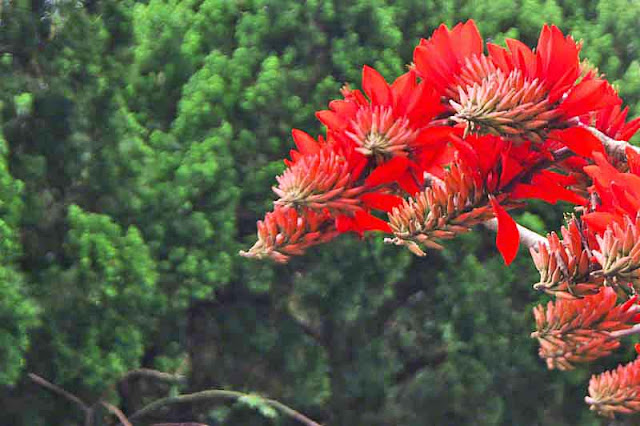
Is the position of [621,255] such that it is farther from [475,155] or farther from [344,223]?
[344,223]

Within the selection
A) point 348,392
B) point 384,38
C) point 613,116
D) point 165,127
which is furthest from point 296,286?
point 613,116

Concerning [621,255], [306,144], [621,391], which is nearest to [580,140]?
[621,255]

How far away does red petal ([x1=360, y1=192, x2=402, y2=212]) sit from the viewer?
205cm

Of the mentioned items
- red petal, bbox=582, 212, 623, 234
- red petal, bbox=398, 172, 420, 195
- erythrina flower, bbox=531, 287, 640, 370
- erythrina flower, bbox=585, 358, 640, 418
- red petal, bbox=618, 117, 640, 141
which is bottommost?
erythrina flower, bbox=585, 358, 640, 418

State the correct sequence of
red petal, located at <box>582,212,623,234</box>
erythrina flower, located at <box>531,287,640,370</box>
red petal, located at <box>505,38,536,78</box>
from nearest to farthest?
1. red petal, located at <box>582,212,623,234</box>
2. red petal, located at <box>505,38,536,78</box>
3. erythrina flower, located at <box>531,287,640,370</box>

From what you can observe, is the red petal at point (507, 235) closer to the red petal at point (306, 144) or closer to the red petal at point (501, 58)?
the red petal at point (501, 58)

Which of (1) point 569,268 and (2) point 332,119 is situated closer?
(1) point 569,268

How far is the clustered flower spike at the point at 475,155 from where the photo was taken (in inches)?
72.1

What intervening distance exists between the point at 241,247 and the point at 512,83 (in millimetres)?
3880

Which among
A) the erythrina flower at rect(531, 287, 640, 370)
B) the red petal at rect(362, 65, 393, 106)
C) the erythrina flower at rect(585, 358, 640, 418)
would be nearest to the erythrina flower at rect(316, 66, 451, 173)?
the red petal at rect(362, 65, 393, 106)

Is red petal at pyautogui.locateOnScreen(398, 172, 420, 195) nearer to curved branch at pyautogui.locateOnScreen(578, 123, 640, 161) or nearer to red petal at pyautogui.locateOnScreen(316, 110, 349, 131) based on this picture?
red petal at pyautogui.locateOnScreen(316, 110, 349, 131)

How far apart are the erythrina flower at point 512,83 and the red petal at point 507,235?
0.22 metres

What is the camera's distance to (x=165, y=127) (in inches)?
225

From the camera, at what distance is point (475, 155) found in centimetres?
201
